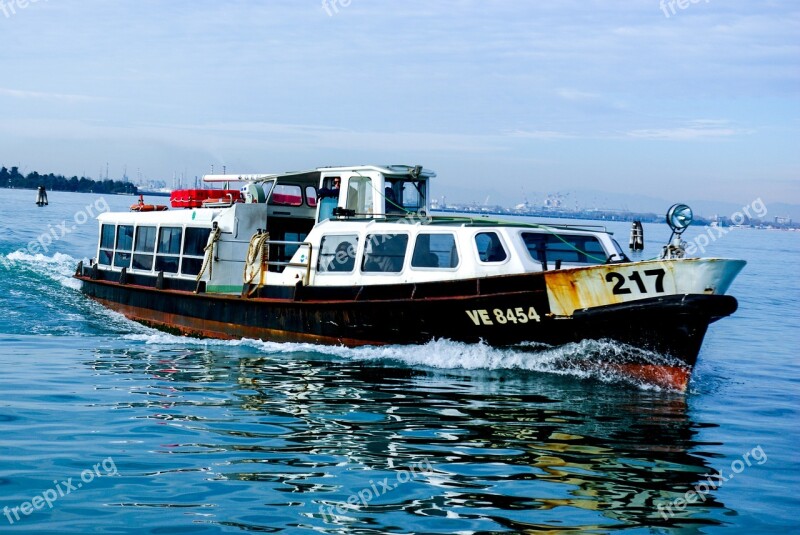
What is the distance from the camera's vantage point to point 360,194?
18750 millimetres

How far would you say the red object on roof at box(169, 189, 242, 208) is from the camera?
2211 centimetres

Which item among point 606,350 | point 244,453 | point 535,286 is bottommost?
point 244,453

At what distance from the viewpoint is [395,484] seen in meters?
9.05

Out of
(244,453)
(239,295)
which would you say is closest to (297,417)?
(244,453)

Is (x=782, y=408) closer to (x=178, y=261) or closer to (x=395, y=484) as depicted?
(x=395, y=484)

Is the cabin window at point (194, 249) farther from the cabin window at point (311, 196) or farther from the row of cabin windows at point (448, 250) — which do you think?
the row of cabin windows at point (448, 250)

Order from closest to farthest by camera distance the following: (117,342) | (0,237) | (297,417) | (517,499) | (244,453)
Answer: (517,499), (244,453), (297,417), (117,342), (0,237)

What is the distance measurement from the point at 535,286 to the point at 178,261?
10567mm

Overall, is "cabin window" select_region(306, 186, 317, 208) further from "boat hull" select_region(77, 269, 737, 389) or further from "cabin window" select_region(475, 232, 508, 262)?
"cabin window" select_region(475, 232, 508, 262)

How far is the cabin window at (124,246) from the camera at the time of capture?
2377 cm

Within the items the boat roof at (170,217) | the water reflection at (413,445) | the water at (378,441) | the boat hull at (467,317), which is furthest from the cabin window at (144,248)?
the water reflection at (413,445)

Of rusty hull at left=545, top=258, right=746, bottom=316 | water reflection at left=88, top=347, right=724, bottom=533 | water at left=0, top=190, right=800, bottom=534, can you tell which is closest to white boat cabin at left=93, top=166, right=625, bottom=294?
rusty hull at left=545, top=258, right=746, bottom=316

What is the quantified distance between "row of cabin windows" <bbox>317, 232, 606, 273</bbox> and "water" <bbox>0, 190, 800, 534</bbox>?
1.63m

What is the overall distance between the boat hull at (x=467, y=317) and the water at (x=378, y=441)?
34cm
